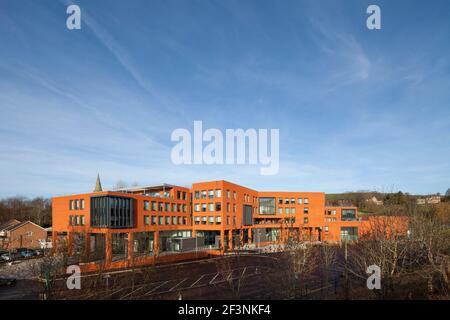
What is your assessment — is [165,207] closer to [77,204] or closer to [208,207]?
[208,207]

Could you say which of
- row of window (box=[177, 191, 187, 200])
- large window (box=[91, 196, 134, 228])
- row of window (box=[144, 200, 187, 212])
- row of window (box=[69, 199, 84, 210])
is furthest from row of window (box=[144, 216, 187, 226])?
row of window (box=[69, 199, 84, 210])

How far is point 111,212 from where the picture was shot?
140 feet

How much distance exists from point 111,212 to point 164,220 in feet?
41.6

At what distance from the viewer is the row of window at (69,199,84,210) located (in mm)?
47531

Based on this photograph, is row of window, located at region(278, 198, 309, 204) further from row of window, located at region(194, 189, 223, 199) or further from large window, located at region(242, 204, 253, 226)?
row of window, located at region(194, 189, 223, 199)

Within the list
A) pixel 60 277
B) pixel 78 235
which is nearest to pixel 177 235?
pixel 78 235

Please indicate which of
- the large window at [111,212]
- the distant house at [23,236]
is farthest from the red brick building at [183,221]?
the distant house at [23,236]

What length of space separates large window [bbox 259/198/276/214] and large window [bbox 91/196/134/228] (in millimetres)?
34843

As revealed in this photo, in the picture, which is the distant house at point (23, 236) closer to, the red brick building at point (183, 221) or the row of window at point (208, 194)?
the red brick building at point (183, 221)

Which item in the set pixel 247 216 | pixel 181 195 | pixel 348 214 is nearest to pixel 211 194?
pixel 181 195

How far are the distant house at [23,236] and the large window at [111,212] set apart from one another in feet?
84.5

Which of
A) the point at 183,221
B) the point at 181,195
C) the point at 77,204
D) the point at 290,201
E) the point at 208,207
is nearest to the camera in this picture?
the point at 77,204

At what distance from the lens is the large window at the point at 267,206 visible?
Answer: 72125 mm
